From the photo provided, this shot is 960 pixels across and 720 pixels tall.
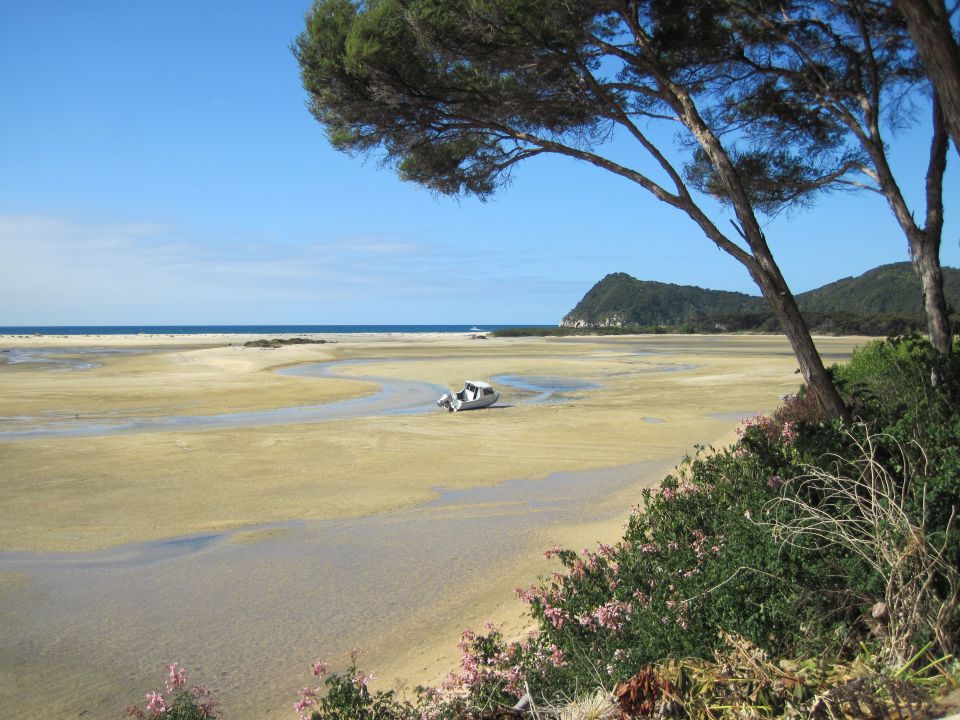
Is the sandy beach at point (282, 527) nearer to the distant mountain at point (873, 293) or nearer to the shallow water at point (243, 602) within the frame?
the shallow water at point (243, 602)

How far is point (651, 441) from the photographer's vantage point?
13.6m

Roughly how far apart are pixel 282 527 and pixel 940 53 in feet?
23.9

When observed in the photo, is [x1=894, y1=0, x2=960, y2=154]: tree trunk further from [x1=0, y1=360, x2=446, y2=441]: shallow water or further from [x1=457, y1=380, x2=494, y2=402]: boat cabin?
[x1=457, y1=380, x2=494, y2=402]: boat cabin

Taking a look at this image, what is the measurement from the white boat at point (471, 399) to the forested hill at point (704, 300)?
70289mm

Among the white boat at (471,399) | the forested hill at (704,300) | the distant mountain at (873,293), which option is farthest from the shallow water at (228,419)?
the forested hill at (704,300)

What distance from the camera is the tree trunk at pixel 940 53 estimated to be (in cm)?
441

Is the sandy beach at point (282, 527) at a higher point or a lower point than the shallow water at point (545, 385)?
lower

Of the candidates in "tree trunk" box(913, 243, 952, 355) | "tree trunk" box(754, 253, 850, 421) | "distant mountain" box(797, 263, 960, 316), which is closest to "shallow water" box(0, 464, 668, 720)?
"tree trunk" box(754, 253, 850, 421)

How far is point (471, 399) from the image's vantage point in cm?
1844

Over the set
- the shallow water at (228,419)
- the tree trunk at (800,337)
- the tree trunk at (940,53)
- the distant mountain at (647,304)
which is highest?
the distant mountain at (647,304)

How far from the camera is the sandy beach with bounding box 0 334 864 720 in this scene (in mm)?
5082

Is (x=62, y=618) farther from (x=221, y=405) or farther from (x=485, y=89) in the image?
(x=221, y=405)

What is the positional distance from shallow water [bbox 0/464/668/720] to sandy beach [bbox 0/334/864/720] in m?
0.02

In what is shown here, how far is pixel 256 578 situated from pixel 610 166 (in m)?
5.07
